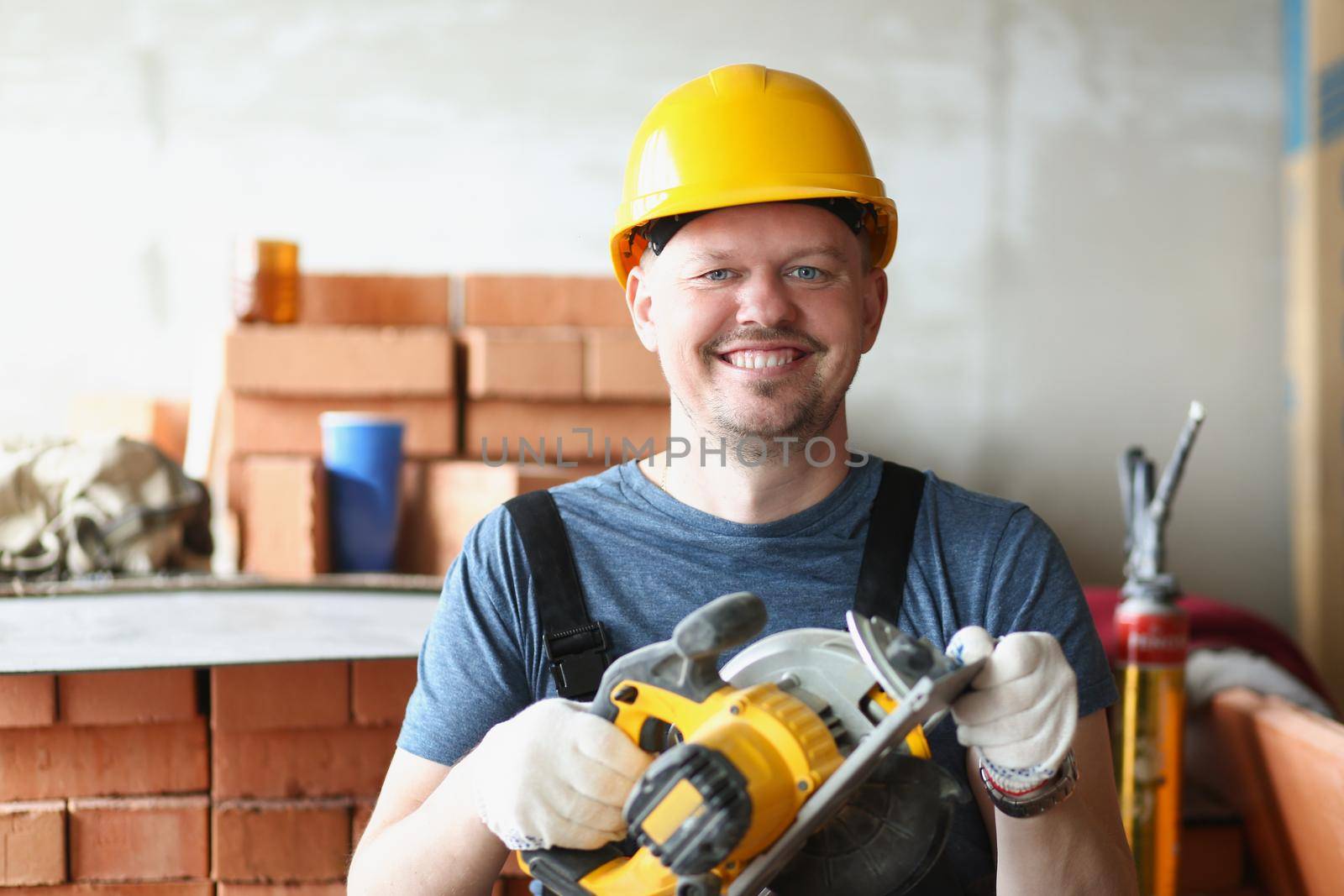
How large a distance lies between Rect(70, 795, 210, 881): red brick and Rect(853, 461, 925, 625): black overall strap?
1.29 m

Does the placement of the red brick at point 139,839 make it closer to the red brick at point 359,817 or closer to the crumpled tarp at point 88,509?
the red brick at point 359,817

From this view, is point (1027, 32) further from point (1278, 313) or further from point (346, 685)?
point (346, 685)

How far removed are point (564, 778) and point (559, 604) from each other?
446 mm

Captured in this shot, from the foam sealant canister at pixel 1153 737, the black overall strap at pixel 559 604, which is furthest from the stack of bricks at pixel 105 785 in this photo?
the foam sealant canister at pixel 1153 737

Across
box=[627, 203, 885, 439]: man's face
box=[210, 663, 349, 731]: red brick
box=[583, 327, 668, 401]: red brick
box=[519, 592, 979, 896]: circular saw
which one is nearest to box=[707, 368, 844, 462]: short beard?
box=[627, 203, 885, 439]: man's face

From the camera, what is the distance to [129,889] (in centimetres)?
200

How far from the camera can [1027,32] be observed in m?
4.19

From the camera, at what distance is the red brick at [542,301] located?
3150 millimetres

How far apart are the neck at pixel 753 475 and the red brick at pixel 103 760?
1064 millimetres

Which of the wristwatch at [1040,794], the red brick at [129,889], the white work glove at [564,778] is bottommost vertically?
the red brick at [129,889]

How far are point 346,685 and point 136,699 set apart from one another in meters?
0.35

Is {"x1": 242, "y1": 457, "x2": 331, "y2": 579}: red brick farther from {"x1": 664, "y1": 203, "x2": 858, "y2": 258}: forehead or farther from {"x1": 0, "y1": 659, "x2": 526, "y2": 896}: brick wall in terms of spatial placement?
{"x1": 664, "y1": 203, "x2": 858, "y2": 258}: forehead

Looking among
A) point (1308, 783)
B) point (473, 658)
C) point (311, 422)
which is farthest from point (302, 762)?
point (1308, 783)

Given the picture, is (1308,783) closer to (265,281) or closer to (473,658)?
(473,658)
